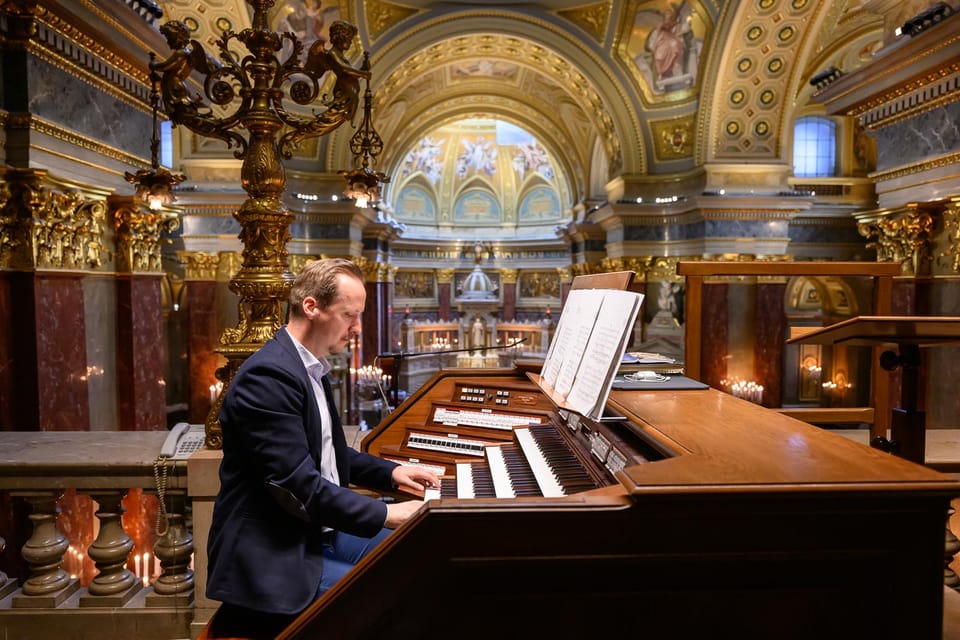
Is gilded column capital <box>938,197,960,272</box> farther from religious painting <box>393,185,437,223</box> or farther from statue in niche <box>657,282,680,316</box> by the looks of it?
religious painting <box>393,185,437,223</box>

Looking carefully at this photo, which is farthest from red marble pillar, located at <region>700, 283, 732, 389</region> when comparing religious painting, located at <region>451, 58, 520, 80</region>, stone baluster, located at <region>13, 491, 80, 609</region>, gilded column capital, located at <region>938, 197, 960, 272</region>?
stone baluster, located at <region>13, 491, 80, 609</region>

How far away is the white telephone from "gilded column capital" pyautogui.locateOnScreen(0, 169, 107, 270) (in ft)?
9.16

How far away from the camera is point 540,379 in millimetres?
2832

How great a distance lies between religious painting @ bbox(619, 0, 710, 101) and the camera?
1200cm

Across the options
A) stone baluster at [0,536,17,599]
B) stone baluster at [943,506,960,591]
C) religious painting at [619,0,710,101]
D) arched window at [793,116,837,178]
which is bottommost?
stone baluster at [0,536,17,599]

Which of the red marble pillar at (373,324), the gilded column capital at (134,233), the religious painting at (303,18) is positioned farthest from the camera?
the red marble pillar at (373,324)

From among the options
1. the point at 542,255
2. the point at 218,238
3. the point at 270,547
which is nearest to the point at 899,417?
the point at 270,547

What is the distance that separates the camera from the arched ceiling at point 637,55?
1116 centimetres

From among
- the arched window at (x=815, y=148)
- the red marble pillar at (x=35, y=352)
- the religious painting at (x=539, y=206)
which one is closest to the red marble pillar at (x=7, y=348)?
the red marble pillar at (x=35, y=352)

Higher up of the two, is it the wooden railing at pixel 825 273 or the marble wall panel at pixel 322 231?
the marble wall panel at pixel 322 231

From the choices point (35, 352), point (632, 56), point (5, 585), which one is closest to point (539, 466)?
point (5, 585)

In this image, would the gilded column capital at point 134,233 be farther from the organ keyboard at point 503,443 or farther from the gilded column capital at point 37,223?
the organ keyboard at point 503,443

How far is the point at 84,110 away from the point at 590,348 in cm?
542

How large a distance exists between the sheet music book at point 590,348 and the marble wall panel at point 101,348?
499cm
